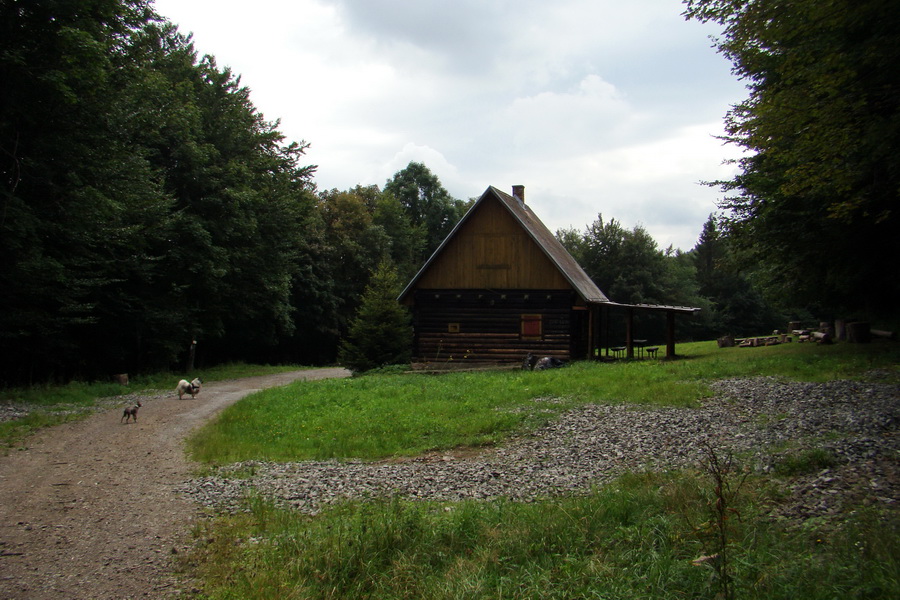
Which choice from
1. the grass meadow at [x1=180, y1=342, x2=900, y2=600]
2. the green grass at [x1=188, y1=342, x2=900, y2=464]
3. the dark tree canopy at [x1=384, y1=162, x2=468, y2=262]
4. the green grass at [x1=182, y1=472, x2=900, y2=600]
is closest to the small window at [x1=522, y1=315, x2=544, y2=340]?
the green grass at [x1=188, y1=342, x2=900, y2=464]

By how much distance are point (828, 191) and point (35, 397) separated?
20.7 metres

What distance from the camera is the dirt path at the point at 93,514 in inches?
218

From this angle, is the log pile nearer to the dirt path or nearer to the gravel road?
the gravel road

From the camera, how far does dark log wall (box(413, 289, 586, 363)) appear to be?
2769 cm

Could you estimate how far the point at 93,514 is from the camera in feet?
24.4

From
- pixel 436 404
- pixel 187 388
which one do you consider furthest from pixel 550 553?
pixel 187 388

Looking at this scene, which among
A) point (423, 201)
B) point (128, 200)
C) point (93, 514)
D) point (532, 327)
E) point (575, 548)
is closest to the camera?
point (575, 548)

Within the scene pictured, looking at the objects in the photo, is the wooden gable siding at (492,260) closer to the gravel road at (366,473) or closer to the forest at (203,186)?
the forest at (203,186)

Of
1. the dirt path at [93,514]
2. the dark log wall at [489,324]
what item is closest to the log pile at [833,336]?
the dark log wall at [489,324]

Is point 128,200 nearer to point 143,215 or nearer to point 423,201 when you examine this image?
point 143,215

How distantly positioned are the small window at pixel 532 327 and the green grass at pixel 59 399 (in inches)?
596

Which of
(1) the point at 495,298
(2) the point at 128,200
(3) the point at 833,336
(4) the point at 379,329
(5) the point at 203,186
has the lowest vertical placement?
(3) the point at 833,336

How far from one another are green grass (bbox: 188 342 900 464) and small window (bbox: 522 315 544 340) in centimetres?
651

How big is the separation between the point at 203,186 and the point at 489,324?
49.8ft
